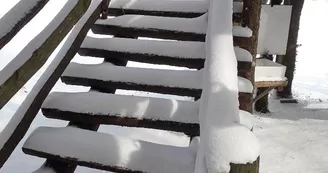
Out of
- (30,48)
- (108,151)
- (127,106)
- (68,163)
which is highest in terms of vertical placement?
(30,48)

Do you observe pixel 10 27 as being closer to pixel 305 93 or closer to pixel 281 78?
pixel 281 78

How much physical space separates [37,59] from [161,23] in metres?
1.30

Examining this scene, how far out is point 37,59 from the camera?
6.98ft

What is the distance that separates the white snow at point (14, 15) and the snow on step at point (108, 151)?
0.69m

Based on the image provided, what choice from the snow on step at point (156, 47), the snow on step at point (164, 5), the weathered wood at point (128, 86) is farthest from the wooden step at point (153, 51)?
the snow on step at point (164, 5)

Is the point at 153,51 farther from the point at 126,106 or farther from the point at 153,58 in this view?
the point at 126,106

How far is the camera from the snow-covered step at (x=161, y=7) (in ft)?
11.4

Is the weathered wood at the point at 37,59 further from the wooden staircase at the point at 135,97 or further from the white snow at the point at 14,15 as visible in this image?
the wooden staircase at the point at 135,97

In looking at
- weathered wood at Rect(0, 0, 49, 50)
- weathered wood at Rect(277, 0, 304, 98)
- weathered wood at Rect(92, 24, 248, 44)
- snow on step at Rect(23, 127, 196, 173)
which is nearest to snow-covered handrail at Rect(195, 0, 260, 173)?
snow on step at Rect(23, 127, 196, 173)

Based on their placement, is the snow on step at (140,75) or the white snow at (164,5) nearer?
the snow on step at (140,75)

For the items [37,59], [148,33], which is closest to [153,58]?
[148,33]

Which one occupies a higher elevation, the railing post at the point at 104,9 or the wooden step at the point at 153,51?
the railing post at the point at 104,9

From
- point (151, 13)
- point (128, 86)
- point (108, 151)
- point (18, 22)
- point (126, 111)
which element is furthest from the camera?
point (151, 13)

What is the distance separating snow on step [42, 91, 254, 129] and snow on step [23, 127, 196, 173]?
0.54ft
